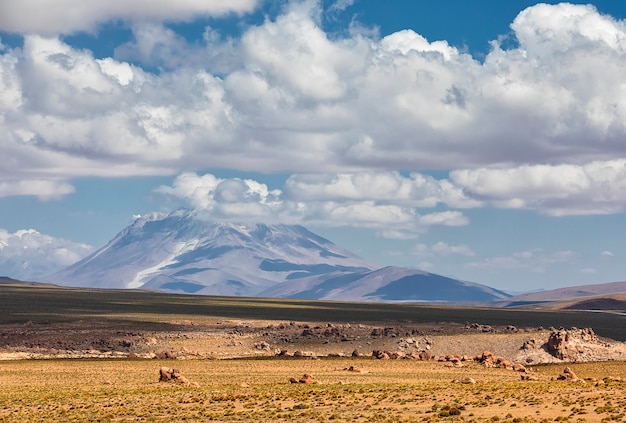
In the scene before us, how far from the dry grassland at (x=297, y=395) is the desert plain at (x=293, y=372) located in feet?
0.37

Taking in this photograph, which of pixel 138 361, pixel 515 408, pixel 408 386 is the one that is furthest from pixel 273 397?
pixel 138 361

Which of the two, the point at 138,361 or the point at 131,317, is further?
the point at 131,317

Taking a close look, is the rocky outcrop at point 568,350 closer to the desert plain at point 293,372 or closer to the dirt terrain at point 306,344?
the dirt terrain at point 306,344

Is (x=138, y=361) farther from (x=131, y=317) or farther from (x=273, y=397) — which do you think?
(x=131, y=317)

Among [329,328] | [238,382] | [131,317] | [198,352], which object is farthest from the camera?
[131,317]

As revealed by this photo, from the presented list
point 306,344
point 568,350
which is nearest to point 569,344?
point 568,350

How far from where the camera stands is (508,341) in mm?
102875

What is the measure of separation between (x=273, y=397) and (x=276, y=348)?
151 ft

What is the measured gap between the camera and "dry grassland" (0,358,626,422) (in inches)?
1986

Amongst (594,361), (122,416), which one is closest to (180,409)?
(122,416)

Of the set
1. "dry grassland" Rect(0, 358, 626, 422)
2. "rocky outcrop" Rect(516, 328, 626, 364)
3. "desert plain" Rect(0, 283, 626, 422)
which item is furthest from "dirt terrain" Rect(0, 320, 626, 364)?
"dry grassland" Rect(0, 358, 626, 422)

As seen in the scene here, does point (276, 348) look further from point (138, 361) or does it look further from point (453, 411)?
point (453, 411)

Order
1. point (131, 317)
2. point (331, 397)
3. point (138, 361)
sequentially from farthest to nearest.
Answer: point (131, 317)
point (138, 361)
point (331, 397)

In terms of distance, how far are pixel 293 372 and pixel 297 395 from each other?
21313mm
